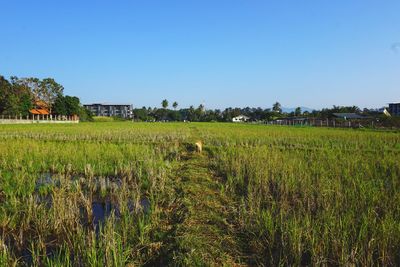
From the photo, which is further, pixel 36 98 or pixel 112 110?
pixel 112 110

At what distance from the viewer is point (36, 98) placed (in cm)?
6134

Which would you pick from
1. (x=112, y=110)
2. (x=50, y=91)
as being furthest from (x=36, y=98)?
(x=112, y=110)

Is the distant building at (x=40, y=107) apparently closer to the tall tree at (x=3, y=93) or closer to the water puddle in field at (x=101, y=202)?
the tall tree at (x=3, y=93)

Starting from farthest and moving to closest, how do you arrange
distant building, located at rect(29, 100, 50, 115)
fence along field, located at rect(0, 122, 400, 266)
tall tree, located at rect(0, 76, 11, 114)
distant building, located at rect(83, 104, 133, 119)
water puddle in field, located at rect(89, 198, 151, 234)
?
distant building, located at rect(83, 104, 133, 119) < distant building, located at rect(29, 100, 50, 115) < tall tree, located at rect(0, 76, 11, 114) < water puddle in field, located at rect(89, 198, 151, 234) < fence along field, located at rect(0, 122, 400, 266)

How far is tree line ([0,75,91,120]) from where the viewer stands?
47.2 metres

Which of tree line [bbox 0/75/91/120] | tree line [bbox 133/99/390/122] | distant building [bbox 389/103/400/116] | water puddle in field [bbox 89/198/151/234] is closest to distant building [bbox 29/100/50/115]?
tree line [bbox 0/75/91/120]

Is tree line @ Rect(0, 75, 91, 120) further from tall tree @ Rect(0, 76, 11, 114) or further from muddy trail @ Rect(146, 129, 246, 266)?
muddy trail @ Rect(146, 129, 246, 266)

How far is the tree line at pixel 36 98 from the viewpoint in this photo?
47.2 m

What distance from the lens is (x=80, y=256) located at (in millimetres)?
3113

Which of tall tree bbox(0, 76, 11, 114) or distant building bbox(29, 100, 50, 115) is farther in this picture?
distant building bbox(29, 100, 50, 115)

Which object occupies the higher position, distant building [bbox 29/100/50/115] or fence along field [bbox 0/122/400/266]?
distant building [bbox 29/100/50/115]

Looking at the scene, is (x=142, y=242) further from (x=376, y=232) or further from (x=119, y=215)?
(x=376, y=232)

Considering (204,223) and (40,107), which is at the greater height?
(40,107)

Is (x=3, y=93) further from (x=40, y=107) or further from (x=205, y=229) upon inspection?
(x=205, y=229)
